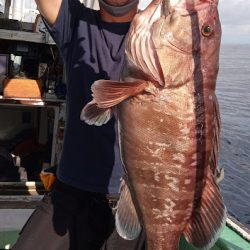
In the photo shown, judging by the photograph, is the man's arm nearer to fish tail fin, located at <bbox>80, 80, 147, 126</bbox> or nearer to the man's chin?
the man's chin

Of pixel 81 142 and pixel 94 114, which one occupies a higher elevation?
pixel 94 114

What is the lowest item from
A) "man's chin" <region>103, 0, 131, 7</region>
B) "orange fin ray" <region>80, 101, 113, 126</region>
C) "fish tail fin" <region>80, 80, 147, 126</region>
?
"orange fin ray" <region>80, 101, 113, 126</region>

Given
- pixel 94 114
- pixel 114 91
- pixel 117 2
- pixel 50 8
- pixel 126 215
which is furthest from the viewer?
pixel 50 8

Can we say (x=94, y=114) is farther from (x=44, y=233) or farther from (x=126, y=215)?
(x=44, y=233)

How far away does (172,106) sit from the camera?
2117 mm

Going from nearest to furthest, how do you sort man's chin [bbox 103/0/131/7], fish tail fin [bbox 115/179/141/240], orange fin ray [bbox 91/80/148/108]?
orange fin ray [bbox 91/80/148/108] < fish tail fin [bbox 115/179/141/240] < man's chin [bbox 103/0/131/7]

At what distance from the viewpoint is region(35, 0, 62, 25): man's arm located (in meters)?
2.79

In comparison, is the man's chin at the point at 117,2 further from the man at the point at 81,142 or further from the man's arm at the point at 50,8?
the man's arm at the point at 50,8

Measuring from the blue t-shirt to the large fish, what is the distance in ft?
1.93

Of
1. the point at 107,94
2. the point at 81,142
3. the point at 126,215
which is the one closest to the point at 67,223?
Result: the point at 81,142

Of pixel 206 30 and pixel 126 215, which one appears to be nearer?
pixel 206 30

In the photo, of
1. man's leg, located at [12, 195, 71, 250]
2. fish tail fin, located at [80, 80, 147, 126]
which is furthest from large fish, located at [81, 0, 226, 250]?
man's leg, located at [12, 195, 71, 250]

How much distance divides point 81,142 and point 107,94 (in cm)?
84

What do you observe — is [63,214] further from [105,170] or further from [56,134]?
[56,134]
